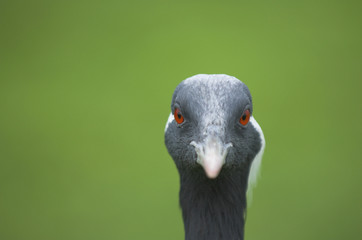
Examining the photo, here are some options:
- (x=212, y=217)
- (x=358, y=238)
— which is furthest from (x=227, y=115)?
(x=358, y=238)

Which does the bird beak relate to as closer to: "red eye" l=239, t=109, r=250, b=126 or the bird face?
the bird face

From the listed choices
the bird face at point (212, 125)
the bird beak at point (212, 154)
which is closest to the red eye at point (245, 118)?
the bird face at point (212, 125)

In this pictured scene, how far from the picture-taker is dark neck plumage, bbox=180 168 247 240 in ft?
10.4

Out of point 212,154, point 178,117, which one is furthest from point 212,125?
point 178,117

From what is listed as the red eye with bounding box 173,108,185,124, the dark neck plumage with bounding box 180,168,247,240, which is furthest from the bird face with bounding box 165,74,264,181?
the dark neck plumage with bounding box 180,168,247,240

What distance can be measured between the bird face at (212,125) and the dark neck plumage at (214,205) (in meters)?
0.16

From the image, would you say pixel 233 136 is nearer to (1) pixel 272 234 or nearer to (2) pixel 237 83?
(2) pixel 237 83

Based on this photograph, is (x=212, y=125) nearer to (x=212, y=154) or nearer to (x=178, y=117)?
(x=212, y=154)

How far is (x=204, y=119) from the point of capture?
2.76 meters

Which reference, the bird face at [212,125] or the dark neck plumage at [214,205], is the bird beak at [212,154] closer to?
the bird face at [212,125]

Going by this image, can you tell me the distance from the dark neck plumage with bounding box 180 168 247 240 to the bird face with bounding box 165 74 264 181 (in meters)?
0.16

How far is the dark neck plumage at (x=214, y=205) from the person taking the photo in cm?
318

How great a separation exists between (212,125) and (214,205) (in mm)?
814

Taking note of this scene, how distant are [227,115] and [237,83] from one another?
1.13 feet
